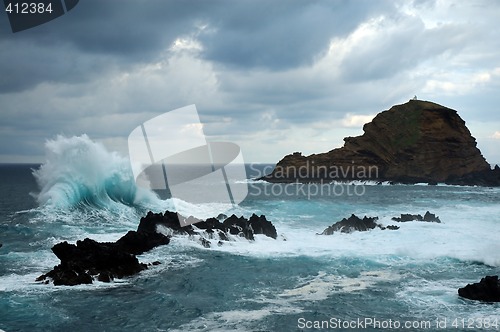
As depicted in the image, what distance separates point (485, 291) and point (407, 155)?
74.6 metres

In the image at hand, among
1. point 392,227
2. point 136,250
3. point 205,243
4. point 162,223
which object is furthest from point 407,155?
point 136,250

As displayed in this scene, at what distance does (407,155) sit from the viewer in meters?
83.8

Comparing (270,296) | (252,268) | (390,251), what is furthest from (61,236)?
(390,251)

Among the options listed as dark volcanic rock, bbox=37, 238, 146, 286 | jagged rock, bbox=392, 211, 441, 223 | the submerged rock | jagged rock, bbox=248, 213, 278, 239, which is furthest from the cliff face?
dark volcanic rock, bbox=37, 238, 146, 286

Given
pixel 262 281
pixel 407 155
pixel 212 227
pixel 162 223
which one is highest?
pixel 407 155

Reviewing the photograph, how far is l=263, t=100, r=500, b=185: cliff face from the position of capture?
268 feet

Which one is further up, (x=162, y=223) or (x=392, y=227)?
(x=162, y=223)

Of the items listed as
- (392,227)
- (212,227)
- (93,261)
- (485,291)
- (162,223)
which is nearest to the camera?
(485,291)

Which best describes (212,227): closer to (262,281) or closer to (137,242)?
(137,242)

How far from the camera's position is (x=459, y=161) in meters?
81.4

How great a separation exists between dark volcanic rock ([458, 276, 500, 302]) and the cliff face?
7283cm

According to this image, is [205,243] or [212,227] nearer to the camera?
[205,243]

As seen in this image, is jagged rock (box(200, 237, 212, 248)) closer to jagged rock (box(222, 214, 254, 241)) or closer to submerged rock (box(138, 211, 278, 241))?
submerged rock (box(138, 211, 278, 241))

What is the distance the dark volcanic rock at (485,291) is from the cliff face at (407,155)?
72.8 metres
